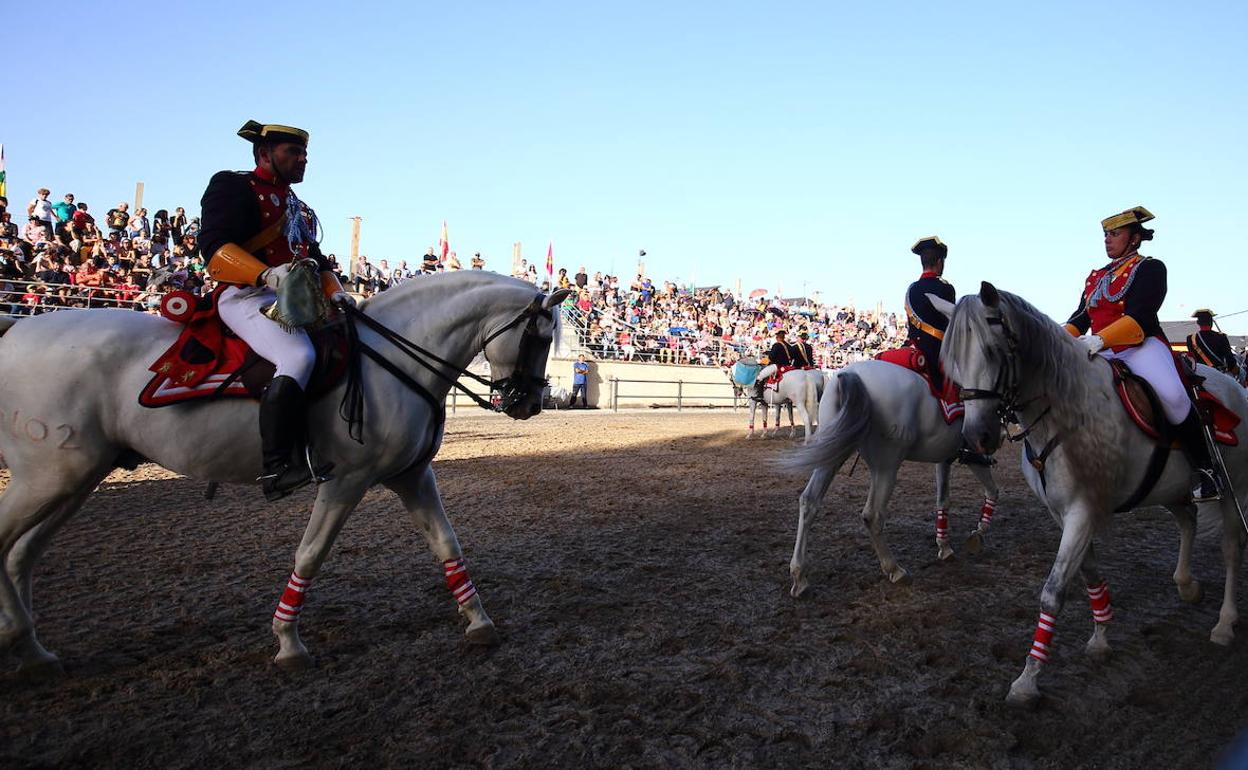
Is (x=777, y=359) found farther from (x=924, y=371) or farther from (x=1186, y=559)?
(x=1186, y=559)

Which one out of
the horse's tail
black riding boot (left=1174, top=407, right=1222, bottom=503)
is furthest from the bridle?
black riding boot (left=1174, top=407, right=1222, bottom=503)

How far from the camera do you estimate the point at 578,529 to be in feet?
24.6

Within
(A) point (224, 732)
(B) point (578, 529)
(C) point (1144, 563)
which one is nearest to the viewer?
(A) point (224, 732)

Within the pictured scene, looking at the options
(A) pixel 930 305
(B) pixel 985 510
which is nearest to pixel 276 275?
(A) pixel 930 305

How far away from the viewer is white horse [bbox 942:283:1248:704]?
3877 millimetres

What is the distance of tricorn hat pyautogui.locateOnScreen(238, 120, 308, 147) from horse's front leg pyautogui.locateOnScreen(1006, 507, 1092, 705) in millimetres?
4658

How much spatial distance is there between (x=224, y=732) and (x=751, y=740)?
2284mm

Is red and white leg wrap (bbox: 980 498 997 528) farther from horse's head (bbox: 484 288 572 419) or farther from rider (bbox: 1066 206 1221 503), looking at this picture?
horse's head (bbox: 484 288 572 419)

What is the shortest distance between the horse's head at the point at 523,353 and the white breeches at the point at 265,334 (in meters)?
1.00

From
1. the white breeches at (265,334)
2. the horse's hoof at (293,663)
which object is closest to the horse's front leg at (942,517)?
the horse's hoof at (293,663)

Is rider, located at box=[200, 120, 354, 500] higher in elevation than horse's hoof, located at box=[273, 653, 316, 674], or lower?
higher

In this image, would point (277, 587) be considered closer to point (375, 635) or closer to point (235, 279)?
point (375, 635)

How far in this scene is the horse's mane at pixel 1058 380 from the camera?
3994mm

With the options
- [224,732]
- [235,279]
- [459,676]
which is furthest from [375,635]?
[235,279]
